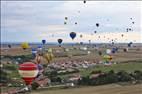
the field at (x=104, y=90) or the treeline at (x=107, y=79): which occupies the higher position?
the treeline at (x=107, y=79)

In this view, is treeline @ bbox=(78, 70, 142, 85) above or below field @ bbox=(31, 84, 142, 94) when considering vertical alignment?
above

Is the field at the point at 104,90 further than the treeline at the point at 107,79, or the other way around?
the treeline at the point at 107,79

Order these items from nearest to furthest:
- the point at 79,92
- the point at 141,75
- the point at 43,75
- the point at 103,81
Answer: the point at 79,92 < the point at 103,81 < the point at 141,75 < the point at 43,75

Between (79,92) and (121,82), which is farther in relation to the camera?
(121,82)

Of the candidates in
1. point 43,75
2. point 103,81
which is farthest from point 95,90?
point 43,75

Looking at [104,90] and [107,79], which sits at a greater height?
[107,79]

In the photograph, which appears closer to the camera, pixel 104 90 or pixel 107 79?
pixel 104 90

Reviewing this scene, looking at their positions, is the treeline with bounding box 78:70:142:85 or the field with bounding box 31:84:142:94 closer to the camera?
the field with bounding box 31:84:142:94

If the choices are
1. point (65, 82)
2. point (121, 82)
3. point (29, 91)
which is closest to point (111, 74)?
point (121, 82)

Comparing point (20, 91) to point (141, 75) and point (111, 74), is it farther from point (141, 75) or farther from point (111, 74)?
point (141, 75)

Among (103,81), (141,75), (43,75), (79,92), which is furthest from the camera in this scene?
(43,75)
